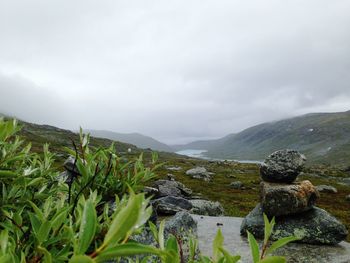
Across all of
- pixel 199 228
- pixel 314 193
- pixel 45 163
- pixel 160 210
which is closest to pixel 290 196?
pixel 314 193

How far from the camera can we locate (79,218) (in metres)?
2.79

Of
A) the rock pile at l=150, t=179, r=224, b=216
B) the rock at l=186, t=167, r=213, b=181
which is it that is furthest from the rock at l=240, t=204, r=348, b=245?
the rock at l=186, t=167, r=213, b=181

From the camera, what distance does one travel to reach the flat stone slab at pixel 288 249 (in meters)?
14.8

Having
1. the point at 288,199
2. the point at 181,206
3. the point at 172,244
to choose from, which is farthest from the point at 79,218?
the point at 181,206

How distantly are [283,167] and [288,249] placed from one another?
19.0 ft

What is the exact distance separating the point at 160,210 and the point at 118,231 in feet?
69.8

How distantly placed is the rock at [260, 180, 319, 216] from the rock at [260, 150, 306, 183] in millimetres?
1112

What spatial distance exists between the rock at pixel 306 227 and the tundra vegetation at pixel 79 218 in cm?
1421

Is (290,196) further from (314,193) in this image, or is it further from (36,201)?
(36,201)

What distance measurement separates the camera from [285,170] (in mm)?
20391

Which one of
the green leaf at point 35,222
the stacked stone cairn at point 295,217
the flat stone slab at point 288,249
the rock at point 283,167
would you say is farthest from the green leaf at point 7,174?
the rock at point 283,167

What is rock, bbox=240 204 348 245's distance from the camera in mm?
17469

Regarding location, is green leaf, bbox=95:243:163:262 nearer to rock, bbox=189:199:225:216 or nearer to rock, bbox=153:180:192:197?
rock, bbox=189:199:225:216

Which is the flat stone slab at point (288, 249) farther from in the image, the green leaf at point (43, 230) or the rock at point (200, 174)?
the rock at point (200, 174)
